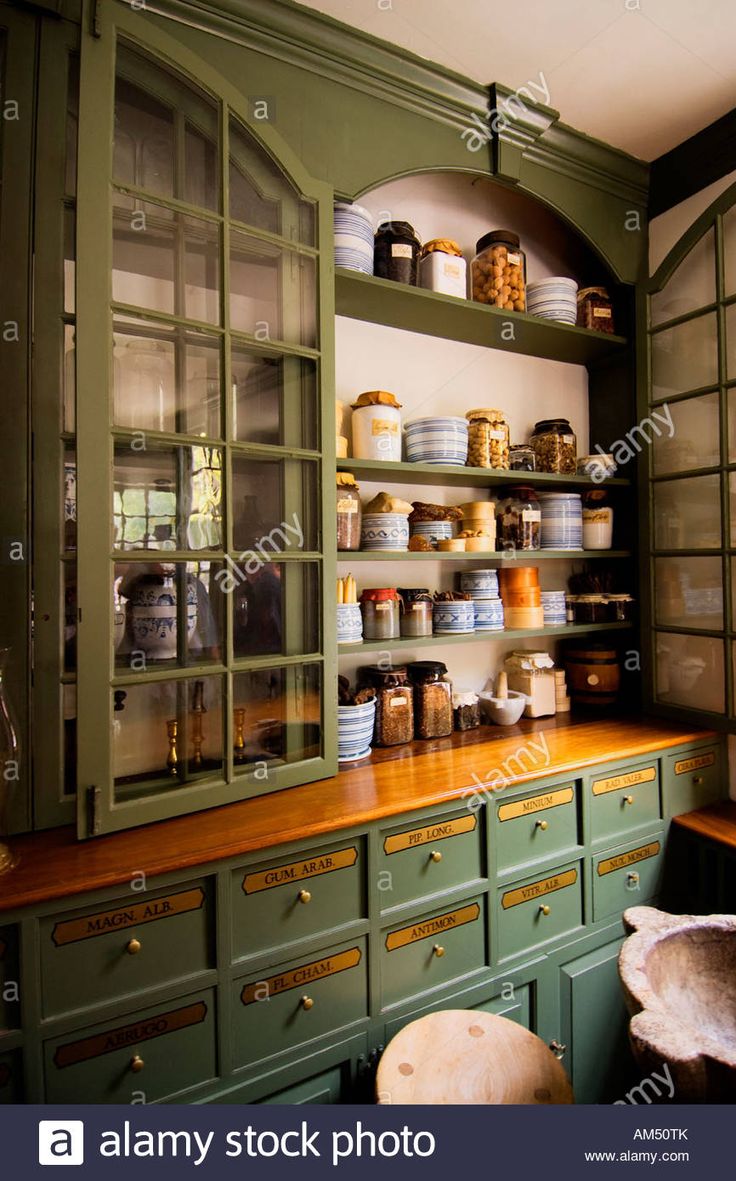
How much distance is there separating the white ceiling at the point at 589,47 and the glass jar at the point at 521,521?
1259mm

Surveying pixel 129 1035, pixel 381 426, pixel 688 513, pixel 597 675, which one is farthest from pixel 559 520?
pixel 129 1035

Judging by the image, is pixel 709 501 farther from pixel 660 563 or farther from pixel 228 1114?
pixel 228 1114

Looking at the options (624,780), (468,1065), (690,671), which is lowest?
(468,1065)

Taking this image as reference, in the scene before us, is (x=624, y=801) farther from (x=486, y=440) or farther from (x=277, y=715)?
(x=486, y=440)

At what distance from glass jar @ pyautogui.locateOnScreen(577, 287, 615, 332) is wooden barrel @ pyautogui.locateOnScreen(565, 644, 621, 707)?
1211 millimetres

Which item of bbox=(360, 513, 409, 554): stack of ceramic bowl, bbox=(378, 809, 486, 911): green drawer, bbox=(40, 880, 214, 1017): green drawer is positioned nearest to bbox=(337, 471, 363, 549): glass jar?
bbox=(360, 513, 409, 554): stack of ceramic bowl

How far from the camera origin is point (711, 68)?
1.91 m

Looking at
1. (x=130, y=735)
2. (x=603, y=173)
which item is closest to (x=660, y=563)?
(x=603, y=173)

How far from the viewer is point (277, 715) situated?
64.4 inches

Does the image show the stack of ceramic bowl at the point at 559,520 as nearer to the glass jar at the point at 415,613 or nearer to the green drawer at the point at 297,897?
the glass jar at the point at 415,613

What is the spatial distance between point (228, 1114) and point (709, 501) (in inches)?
85.3

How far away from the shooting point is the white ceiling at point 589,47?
169 cm

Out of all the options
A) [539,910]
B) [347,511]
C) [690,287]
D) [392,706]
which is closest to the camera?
[539,910]

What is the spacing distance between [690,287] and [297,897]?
233 centimetres
